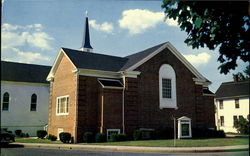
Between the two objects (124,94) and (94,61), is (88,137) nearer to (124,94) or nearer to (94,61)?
(124,94)

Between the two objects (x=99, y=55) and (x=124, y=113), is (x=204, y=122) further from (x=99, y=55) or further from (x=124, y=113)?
(x=99, y=55)

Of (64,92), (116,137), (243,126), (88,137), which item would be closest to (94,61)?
(64,92)

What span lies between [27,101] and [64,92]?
9.46m

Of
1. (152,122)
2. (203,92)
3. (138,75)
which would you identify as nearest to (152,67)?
(138,75)

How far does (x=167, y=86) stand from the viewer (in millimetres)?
Answer: 27359

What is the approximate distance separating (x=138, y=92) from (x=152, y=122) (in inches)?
124

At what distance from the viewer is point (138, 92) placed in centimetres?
2514

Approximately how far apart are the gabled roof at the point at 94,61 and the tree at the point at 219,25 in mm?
17465

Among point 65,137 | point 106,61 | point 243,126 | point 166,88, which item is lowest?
point 65,137

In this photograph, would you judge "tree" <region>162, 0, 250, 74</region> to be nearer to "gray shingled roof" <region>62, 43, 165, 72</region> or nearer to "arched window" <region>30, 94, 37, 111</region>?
"gray shingled roof" <region>62, 43, 165, 72</region>

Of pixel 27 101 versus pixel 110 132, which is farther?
pixel 27 101

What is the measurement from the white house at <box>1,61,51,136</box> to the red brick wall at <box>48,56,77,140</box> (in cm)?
502

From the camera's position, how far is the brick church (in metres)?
23.5

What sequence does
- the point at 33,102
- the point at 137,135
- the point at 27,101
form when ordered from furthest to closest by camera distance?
the point at 33,102, the point at 27,101, the point at 137,135
